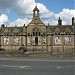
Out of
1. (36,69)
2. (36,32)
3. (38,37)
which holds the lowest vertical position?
(36,69)

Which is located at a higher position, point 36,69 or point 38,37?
point 38,37

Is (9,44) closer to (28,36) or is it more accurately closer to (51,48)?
(28,36)

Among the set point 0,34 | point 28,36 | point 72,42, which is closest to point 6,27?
point 0,34

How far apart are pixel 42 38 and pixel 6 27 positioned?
13589mm

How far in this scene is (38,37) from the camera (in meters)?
79.2

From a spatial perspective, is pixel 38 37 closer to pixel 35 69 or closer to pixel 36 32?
pixel 36 32

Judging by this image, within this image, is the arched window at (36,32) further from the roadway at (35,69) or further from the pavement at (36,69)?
the roadway at (35,69)

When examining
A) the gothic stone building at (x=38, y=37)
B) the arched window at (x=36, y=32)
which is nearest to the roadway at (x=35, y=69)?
the gothic stone building at (x=38, y=37)

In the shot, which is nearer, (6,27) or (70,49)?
(70,49)

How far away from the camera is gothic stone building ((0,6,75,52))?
78062 mm

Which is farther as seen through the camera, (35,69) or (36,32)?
(36,32)

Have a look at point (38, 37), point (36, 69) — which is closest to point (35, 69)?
point (36, 69)

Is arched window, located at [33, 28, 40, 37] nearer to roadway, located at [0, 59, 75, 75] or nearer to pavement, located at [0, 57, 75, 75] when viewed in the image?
pavement, located at [0, 57, 75, 75]

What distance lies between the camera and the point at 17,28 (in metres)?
82.6
